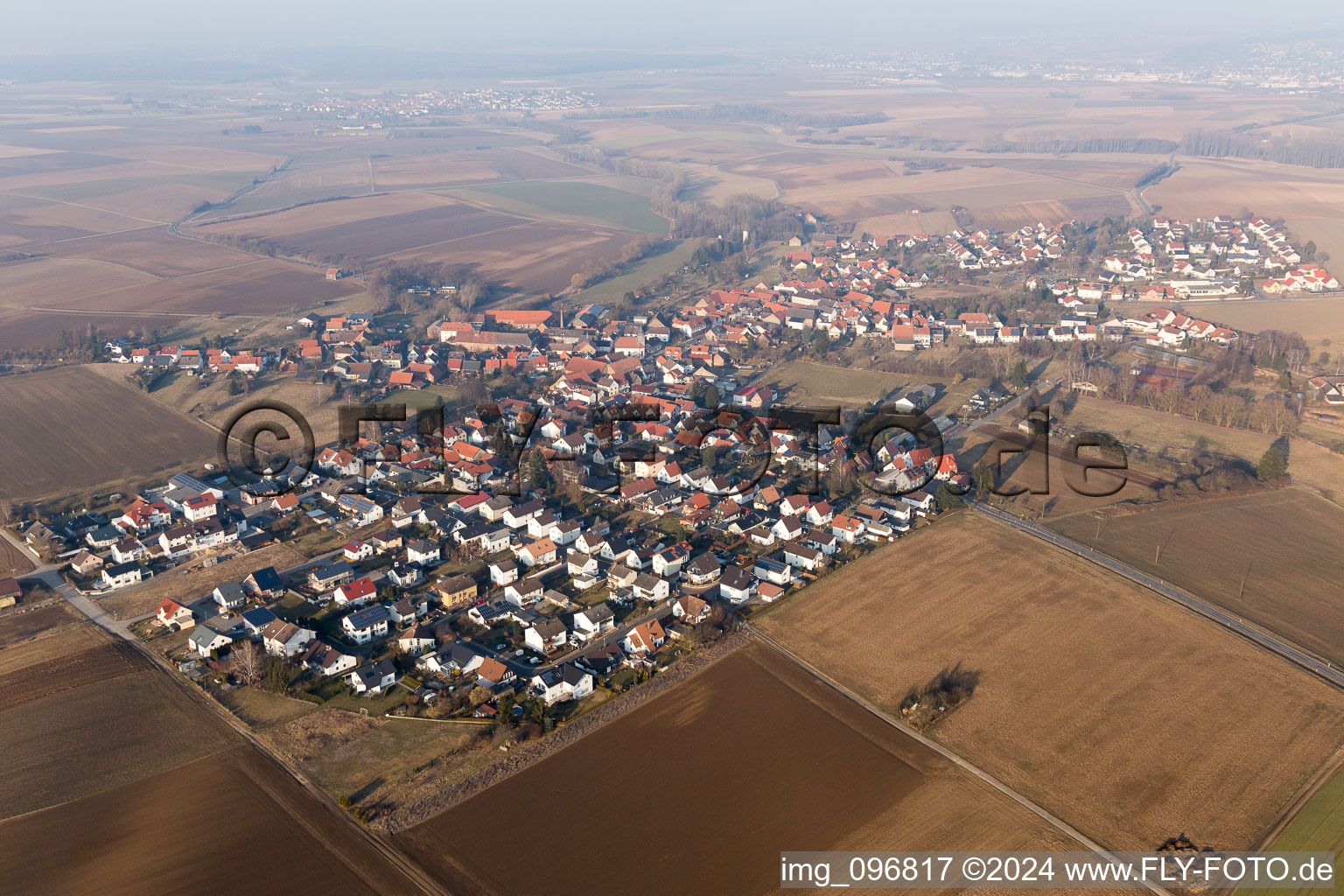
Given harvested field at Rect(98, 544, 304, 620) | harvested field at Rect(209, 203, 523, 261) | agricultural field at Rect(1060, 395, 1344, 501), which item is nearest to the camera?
harvested field at Rect(98, 544, 304, 620)

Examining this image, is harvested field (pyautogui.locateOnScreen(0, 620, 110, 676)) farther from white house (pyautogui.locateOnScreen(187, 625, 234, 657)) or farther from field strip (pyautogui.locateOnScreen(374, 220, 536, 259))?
field strip (pyautogui.locateOnScreen(374, 220, 536, 259))

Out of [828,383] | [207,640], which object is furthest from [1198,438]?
[207,640]

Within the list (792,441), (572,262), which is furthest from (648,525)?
(572,262)

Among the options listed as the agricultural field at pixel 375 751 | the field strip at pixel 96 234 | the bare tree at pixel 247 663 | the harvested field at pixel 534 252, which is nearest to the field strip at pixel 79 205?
the field strip at pixel 96 234

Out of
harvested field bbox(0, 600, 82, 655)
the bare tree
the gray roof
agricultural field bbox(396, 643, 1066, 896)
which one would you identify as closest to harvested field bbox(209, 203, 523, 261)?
harvested field bbox(0, 600, 82, 655)

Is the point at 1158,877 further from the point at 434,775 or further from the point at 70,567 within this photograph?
the point at 70,567

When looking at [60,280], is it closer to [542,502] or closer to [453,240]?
[453,240]
